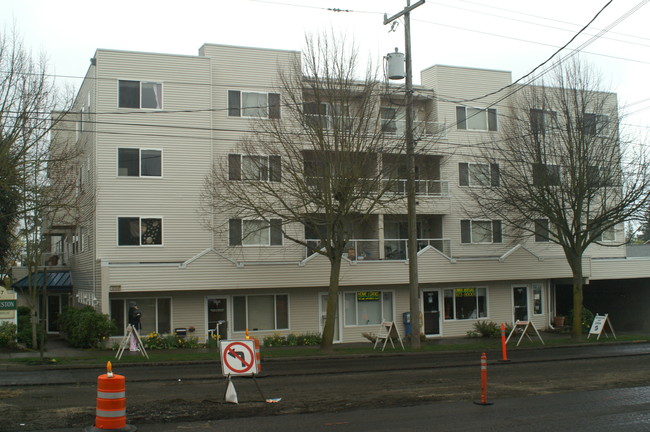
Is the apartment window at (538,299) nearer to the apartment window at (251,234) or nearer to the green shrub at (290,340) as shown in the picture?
the green shrub at (290,340)

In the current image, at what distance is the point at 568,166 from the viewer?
91.8 ft

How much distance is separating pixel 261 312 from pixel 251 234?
3.50 m

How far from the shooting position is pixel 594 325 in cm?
2967

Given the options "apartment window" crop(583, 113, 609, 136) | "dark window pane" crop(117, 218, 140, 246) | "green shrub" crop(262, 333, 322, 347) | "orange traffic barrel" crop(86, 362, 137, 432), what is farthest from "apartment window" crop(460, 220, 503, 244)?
"orange traffic barrel" crop(86, 362, 137, 432)

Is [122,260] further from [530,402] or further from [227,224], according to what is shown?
[530,402]

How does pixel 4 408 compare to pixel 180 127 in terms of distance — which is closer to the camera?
pixel 4 408

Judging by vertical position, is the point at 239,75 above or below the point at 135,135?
above

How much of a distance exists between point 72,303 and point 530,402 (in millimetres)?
27646

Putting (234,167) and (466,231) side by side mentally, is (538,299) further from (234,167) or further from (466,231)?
(234,167)

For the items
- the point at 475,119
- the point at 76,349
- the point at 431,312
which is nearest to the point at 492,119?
the point at 475,119

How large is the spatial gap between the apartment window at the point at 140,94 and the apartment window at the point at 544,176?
16402 mm

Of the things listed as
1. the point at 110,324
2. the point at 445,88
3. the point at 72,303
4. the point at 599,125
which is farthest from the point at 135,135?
the point at 599,125

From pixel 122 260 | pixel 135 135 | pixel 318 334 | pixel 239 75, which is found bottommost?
pixel 318 334

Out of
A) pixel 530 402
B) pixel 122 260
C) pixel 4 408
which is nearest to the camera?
pixel 4 408
